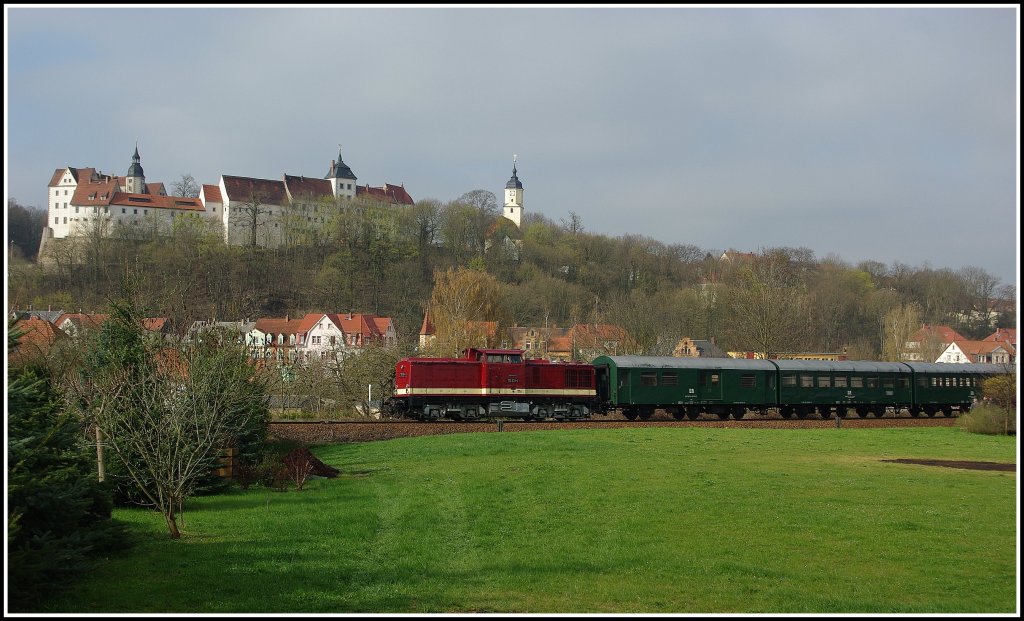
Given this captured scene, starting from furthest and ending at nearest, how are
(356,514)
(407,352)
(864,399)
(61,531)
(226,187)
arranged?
(226,187)
(407,352)
(864,399)
(356,514)
(61,531)

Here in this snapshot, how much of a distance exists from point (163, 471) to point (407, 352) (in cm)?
3756

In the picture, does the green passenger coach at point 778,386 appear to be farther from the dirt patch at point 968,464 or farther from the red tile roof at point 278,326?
the red tile roof at point 278,326

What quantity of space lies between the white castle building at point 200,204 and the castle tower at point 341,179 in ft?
31.0

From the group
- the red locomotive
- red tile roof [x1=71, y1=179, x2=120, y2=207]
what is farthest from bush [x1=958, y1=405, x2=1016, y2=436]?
red tile roof [x1=71, y1=179, x2=120, y2=207]

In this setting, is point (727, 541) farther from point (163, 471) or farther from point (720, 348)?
point (720, 348)

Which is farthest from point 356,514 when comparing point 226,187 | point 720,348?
point 226,187

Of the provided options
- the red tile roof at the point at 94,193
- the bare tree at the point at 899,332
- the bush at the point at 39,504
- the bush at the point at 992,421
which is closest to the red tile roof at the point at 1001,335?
the bare tree at the point at 899,332

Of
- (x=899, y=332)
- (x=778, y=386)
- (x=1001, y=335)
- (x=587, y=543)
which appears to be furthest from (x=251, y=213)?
(x=587, y=543)

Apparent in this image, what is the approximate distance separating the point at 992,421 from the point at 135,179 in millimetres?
144222

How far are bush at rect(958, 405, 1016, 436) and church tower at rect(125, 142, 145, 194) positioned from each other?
469ft

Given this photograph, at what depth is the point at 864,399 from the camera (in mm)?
46156

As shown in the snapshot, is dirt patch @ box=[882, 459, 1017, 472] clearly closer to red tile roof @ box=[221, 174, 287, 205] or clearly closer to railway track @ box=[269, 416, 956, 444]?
railway track @ box=[269, 416, 956, 444]

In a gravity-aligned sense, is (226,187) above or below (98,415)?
above

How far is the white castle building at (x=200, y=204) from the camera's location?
142 metres
